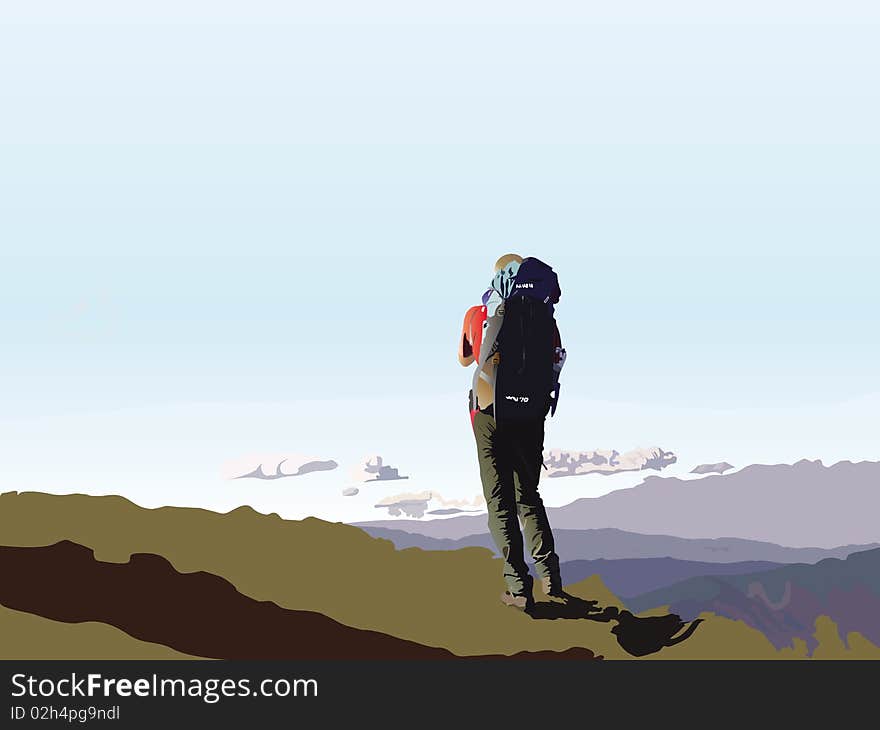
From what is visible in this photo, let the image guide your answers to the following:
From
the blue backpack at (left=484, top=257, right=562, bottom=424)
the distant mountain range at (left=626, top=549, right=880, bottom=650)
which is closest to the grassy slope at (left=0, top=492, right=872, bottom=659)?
the distant mountain range at (left=626, top=549, right=880, bottom=650)

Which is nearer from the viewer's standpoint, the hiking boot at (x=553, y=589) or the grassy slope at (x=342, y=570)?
the grassy slope at (x=342, y=570)

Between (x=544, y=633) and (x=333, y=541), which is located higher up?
(x=333, y=541)

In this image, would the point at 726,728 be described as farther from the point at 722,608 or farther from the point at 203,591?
the point at 203,591

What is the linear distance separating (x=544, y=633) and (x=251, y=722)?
159 inches

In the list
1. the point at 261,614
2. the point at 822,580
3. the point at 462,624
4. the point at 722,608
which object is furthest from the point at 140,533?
the point at 822,580

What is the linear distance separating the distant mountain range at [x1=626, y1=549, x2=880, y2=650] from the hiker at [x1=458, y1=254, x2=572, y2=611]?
2172 millimetres

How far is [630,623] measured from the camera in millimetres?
14766

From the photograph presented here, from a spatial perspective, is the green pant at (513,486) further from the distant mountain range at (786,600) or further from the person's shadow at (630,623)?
the distant mountain range at (786,600)

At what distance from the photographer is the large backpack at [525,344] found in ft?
46.6

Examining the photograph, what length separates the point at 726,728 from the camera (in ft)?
36.8

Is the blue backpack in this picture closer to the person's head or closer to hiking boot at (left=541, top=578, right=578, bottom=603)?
the person's head

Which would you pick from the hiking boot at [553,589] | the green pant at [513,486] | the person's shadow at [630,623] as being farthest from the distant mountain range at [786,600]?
the green pant at [513,486]

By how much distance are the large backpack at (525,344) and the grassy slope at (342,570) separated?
2.37 meters

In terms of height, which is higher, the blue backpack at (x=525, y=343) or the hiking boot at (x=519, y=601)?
the blue backpack at (x=525, y=343)
